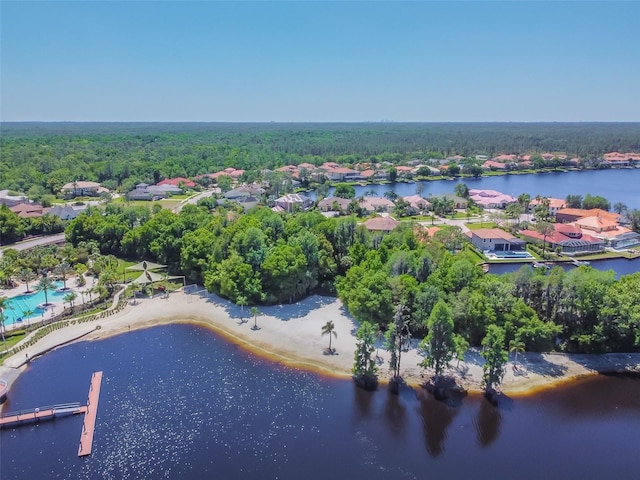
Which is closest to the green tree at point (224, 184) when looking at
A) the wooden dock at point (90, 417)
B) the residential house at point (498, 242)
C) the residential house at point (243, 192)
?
the residential house at point (243, 192)

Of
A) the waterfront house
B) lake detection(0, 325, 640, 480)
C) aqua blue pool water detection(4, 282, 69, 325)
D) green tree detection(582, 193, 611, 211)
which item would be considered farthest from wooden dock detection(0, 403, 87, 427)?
the waterfront house

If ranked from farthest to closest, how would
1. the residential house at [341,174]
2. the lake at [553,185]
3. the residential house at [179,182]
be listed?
1. the residential house at [341,174]
2. the lake at [553,185]
3. the residential house at [179,182]

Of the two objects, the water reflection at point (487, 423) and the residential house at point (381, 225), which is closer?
the water reflection at point (487, 423)

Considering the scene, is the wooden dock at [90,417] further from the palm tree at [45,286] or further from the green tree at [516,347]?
the green tree at [516,347]

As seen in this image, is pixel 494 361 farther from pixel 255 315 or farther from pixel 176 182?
pixel 176 182

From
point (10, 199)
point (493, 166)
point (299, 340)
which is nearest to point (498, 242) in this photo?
point (299, 340)

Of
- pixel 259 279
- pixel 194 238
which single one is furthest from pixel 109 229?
pixel 259 279

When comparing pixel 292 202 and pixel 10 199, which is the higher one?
pixel 10 199
